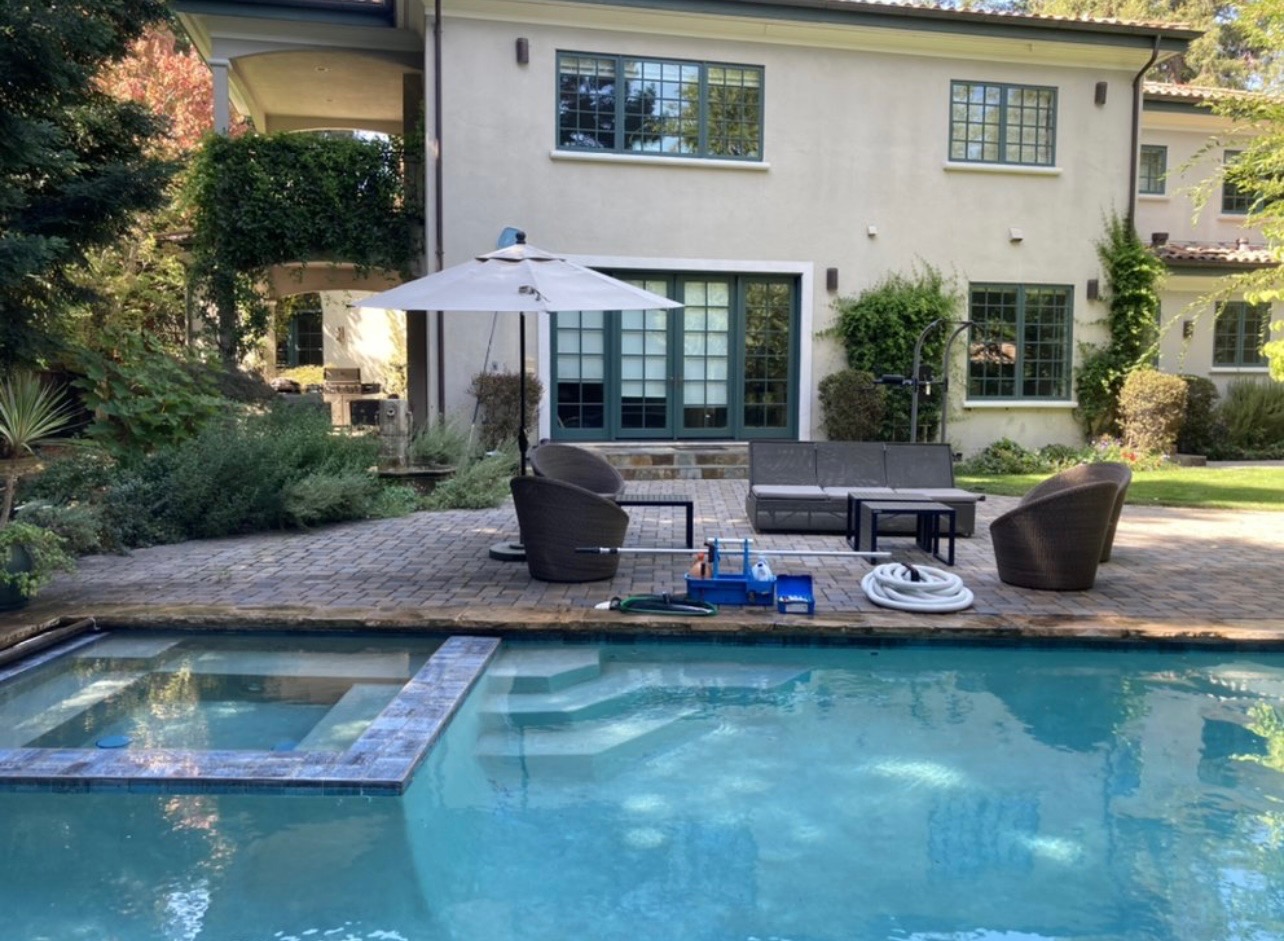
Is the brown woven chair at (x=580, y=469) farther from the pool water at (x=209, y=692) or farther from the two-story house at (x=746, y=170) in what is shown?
the two-story house at (x=746, y=170)

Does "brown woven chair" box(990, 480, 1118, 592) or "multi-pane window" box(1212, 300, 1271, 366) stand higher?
"multi-pane window" box(1212, 300, 1271, 366)

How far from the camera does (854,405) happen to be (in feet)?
44.9

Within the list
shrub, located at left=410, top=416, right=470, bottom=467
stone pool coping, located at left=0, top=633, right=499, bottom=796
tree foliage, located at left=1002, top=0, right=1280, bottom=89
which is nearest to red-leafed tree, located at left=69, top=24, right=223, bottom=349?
shrub, located at left=410, top=416, right=470, bottom=467

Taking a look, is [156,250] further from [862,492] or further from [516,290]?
[862,492]

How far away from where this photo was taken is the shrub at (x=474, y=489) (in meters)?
10.7

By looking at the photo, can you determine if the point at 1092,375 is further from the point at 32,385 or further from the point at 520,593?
the point at 32,385

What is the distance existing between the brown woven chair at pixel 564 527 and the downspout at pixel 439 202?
20.2ft

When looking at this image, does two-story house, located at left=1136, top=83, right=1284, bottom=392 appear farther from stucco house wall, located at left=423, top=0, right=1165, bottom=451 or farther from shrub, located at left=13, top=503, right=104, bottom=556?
shrub, located at left=13, top=503, right=104, bottom=556

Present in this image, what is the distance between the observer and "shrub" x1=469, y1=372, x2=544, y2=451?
12.9m

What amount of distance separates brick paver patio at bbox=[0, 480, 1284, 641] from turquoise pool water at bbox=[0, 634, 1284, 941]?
0.67 metres

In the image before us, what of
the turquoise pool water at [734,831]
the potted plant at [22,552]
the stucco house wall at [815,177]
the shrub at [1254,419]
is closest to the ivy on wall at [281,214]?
the stucco house wall at [815,177]

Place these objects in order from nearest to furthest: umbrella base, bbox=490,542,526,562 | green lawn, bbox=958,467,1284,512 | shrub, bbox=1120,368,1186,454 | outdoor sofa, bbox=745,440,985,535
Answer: umbrella base, bbox=490,542,526,562
outdoor sofa, bbox=745,440,985,535
green lawn, bbox=958,467,1284,512
shrub, bbox=1120,368,1186,454

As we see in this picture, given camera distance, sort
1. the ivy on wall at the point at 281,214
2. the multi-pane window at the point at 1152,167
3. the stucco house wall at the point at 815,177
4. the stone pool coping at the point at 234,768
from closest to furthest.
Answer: the stone pool coping at the point at 234,768
the ivy on wall at the point at 281,214
the stucco house wall at the point at 815,177
the multi-pane window at the point at 1152,167

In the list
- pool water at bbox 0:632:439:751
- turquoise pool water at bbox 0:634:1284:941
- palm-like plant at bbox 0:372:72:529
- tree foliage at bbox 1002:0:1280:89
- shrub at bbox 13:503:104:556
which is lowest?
turquoise pool water at bbox 0:634:1284:941
